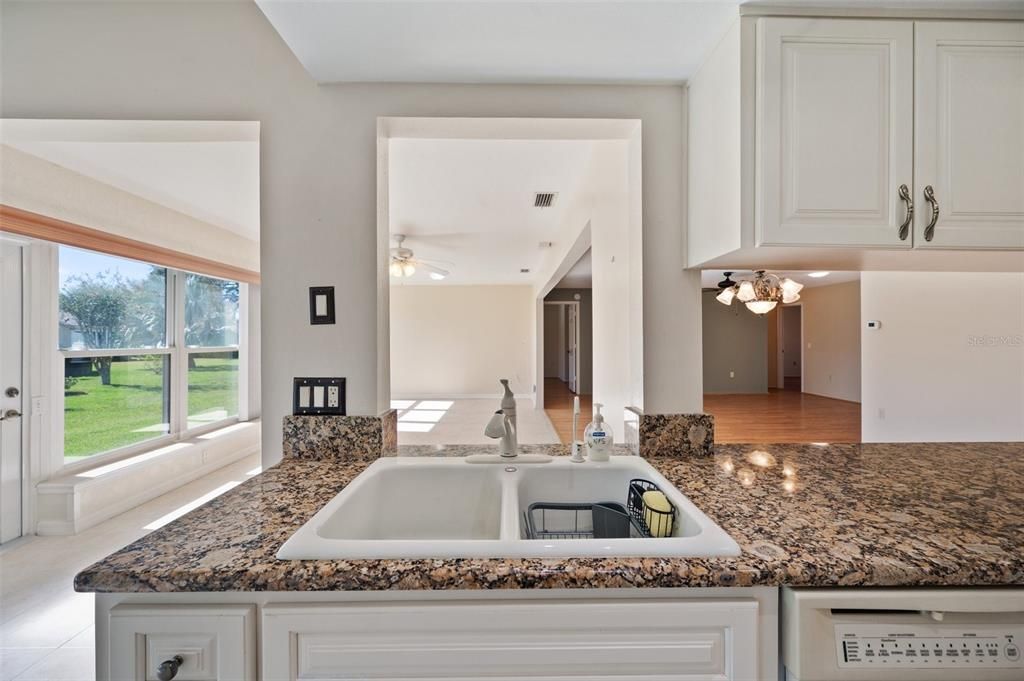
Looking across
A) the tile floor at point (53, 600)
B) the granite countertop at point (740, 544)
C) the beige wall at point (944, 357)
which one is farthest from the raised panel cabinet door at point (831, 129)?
the beige wall at point (944, 357)

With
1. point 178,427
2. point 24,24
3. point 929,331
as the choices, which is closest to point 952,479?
point 24,24

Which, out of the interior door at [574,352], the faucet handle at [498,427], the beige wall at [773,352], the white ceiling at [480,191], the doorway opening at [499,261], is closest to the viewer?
the faucet handle at [498,427]

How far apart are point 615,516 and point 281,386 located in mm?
1152

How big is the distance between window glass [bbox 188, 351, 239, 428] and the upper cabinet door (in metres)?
5.43

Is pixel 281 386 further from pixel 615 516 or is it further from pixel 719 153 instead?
pixel 719 153

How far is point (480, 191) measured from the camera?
3189 millimetres

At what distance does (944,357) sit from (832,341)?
5429mm

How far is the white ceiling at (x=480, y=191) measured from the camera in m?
2.45

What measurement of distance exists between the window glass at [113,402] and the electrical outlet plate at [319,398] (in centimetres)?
293

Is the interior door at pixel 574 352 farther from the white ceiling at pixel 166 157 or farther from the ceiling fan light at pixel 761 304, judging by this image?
the white ceiling at pixel 166 157

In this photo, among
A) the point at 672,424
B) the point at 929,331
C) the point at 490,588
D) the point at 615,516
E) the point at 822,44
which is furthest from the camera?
the point at 929,331

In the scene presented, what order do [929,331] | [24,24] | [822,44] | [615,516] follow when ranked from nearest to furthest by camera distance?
[822,44]
[615,516]
[24,24]
[929,331]

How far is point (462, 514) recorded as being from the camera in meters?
1.27

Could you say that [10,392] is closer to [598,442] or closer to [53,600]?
[53,600]
